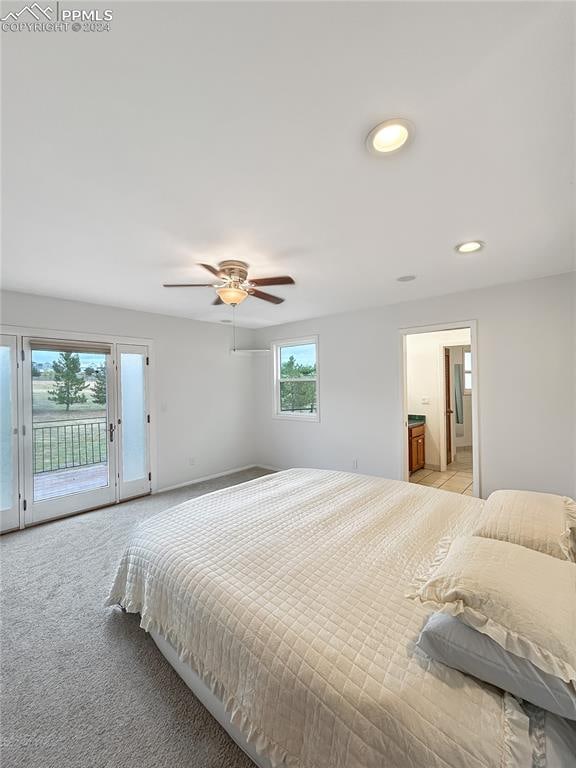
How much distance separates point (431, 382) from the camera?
560 cm

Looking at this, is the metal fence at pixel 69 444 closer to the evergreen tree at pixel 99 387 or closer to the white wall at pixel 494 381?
the evergreen tree at pixel 99 387

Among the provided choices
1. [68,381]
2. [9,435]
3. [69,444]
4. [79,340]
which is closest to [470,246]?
[79,340]

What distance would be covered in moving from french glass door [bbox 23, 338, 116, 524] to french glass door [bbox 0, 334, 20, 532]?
3.4 inches

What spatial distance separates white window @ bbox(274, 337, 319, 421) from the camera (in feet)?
17.0

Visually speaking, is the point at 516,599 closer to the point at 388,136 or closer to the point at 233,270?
the point at 388,136

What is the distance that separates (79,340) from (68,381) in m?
0.52

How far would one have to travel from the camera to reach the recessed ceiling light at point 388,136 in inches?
49.6

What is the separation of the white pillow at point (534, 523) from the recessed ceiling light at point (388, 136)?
6.10 ft

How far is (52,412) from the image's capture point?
143 inches

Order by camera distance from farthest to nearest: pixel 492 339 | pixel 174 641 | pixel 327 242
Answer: pixel 492 339 < pixel 327 242 < pixel 174 641

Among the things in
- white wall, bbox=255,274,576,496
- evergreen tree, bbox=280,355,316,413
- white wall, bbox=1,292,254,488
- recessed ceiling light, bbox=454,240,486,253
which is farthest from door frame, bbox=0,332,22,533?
recessed ceiling light, bbox=454,240,486,253

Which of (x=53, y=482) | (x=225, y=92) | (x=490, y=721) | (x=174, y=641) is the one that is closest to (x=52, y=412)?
(x=53, y=482)

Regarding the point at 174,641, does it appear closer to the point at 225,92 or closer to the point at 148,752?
the point at 148,752

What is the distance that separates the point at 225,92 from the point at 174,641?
235 centimetres
